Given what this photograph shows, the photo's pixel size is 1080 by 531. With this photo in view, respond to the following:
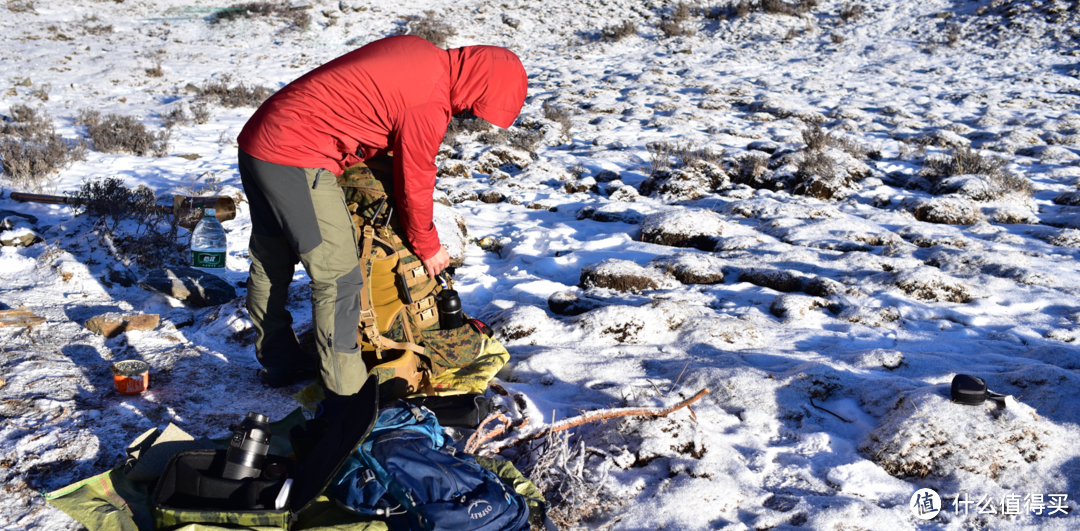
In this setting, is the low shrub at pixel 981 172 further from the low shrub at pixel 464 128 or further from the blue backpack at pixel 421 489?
the blue backpack at pixel 421 489

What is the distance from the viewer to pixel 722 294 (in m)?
4.56

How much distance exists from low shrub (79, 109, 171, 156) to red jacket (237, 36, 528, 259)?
6.32 m

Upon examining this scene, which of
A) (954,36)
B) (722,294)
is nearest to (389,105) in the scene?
(722,294)

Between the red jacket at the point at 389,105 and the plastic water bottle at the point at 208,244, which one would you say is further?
the plastic water bottle at the point at 208,244

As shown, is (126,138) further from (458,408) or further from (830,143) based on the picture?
(830,143)

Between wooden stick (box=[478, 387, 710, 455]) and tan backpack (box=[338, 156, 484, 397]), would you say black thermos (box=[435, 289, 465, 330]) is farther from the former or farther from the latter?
wooden stick (box=[478, 387, 710, 455])

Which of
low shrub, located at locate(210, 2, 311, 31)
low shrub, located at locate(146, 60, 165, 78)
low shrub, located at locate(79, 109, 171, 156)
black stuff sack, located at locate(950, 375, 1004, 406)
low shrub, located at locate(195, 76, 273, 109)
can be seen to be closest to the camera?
black stuff sack, located at locate(950, 375, 1004, 406)

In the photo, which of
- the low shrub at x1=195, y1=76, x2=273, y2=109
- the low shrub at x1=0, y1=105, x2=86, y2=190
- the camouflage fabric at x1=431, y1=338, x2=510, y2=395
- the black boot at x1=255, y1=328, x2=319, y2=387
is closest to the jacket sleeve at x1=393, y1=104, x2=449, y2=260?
the camouflage fabric at x1=431, y1=338, x2=510, y2=395

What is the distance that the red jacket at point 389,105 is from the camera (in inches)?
99.5

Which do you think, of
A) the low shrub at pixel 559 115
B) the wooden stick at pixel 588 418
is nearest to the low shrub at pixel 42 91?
the low shrub at pixel 559 115

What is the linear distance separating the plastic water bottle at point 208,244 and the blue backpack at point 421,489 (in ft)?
10.1

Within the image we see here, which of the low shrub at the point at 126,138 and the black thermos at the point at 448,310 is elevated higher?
the black thermos at the point at 448,310

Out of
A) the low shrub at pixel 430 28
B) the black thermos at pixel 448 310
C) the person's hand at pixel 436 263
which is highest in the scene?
the low shrub at pixel 430 28

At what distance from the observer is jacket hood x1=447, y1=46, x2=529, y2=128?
2.66 metres
